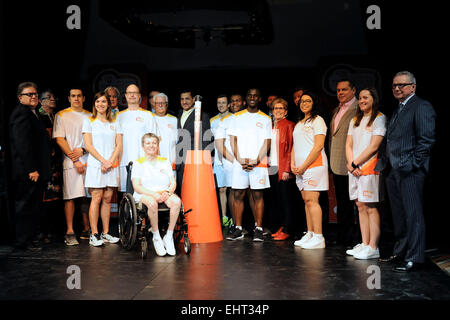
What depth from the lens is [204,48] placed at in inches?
261

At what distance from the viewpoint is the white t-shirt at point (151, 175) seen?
4180 mm

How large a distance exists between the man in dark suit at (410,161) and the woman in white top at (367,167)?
24 centimetres

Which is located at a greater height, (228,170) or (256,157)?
(256,157)

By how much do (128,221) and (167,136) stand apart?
55.1 inches

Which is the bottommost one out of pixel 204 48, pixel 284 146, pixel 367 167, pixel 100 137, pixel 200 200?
pixel 200 200

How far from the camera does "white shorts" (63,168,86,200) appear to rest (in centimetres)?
472

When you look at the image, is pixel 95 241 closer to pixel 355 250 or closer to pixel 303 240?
pixel 303 240

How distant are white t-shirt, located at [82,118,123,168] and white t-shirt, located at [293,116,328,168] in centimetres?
195

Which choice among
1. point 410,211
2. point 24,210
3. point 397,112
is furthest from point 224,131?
point 410,211

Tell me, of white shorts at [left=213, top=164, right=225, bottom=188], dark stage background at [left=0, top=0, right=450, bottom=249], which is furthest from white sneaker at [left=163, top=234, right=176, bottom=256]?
dark stage background at [left=0, top=0, right=450, bottom=249]

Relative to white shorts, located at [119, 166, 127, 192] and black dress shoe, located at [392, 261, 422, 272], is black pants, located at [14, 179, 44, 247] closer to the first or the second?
white shorts, located at [119, 166, 127, 192]

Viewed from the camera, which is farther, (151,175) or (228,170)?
(228,170)

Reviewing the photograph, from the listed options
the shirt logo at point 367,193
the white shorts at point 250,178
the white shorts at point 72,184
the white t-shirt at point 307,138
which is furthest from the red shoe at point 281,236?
the white shorts at point 72,184

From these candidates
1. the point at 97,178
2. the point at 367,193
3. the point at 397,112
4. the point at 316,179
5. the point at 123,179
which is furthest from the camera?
the point at 123,179
